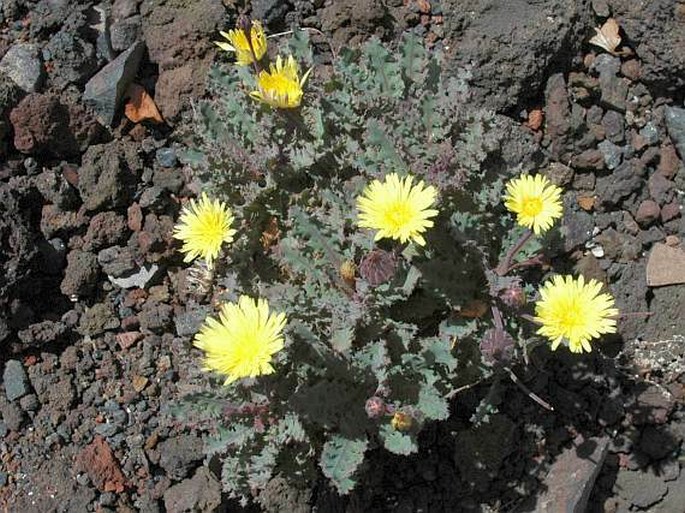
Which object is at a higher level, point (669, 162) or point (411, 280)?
point (669, 162)

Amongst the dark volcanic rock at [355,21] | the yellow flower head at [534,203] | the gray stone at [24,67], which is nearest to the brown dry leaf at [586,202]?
the yellow flower head at [534,203]

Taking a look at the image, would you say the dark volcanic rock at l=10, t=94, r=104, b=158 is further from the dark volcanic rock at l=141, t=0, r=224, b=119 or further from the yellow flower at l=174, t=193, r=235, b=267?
the yellow flower at l=174, t=193, r=235, b=267

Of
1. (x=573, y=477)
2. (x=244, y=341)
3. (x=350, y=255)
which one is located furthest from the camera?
(x=573, y=477)

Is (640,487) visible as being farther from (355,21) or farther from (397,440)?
(355,21)

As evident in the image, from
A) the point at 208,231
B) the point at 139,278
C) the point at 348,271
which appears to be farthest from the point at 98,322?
the point at 348,271

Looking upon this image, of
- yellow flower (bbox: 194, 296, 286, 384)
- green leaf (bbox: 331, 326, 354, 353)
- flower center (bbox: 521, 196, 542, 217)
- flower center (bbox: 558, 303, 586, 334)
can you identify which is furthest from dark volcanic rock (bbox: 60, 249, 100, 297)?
flower center (bbox: 558, 303, 586, 334)

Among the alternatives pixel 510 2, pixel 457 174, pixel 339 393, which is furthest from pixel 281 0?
pixel 339 393
